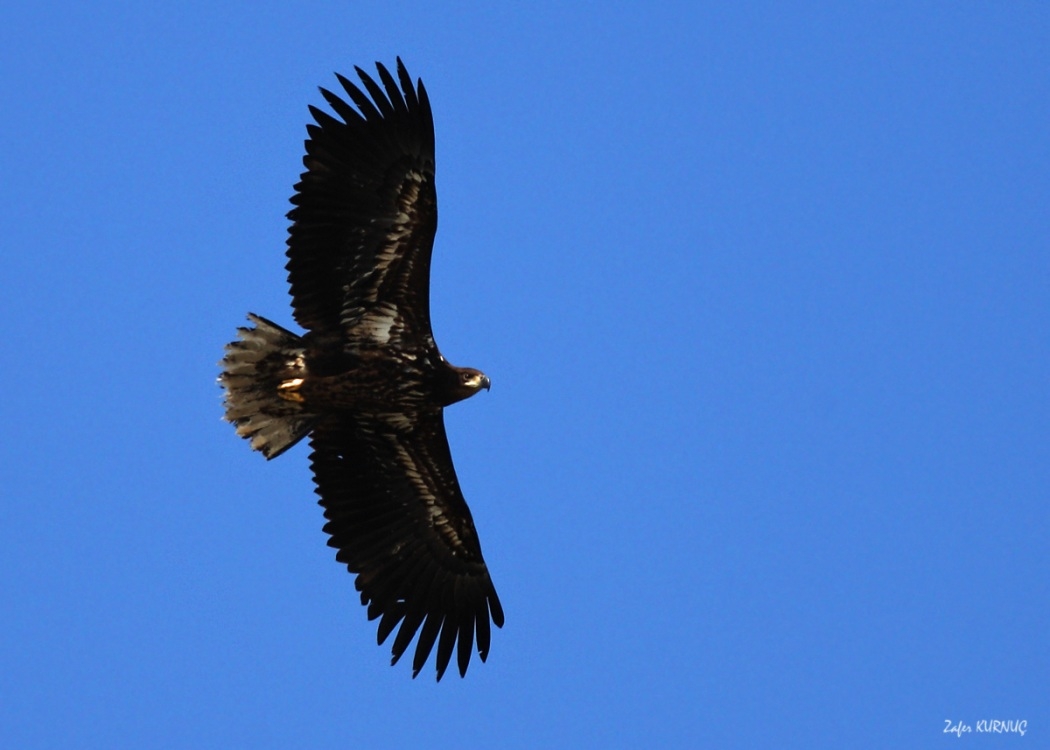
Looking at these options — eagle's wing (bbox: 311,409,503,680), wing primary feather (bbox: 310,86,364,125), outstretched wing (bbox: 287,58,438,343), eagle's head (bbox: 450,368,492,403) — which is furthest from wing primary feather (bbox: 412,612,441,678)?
wing primary feather (bbox: 310,86,364,125)

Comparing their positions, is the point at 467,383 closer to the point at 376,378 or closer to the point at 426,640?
the point at 376,378

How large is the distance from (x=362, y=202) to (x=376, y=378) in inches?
60.1

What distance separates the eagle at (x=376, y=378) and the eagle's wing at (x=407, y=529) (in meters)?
0.01

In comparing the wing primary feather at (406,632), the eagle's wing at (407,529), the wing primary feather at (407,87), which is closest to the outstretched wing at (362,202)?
the wing primary feather at (407,87)

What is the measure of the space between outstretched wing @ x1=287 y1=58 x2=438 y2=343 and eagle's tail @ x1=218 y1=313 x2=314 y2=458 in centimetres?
30

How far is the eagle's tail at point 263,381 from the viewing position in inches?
582

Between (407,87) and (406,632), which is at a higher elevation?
(407,87)

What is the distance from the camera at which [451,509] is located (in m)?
16.0

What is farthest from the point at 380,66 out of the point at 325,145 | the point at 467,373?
the point at 467,373

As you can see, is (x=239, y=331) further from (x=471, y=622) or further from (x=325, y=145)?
(x=471, y=622)

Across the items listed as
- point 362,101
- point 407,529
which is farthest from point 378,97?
point 407,529

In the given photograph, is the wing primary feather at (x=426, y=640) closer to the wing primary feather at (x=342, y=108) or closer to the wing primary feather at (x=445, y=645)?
the wing primary feather at (x=445, y=645)

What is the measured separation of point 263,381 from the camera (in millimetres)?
14836

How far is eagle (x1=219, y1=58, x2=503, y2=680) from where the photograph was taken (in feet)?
48.0
